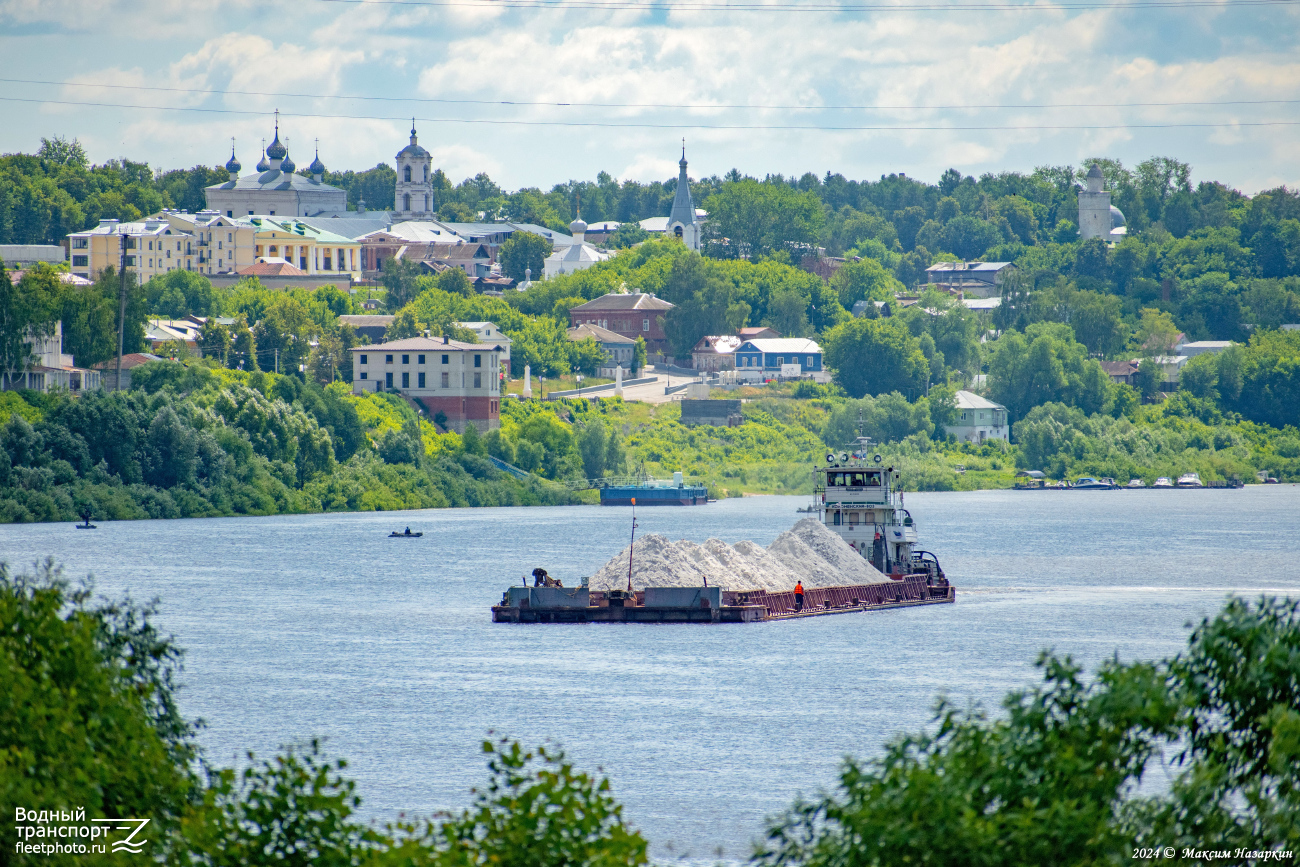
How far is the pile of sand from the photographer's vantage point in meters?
57.2

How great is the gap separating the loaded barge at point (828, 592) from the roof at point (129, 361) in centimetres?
6264

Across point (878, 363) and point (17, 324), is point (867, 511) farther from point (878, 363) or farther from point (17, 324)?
point (878, 363)

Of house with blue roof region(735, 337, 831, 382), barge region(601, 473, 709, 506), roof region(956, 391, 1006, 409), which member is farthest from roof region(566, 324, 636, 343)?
barge region(601, 473, 709, 506)

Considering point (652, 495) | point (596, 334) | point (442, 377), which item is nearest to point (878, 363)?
point (596, 334)

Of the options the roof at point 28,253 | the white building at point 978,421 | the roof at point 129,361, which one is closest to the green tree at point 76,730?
Answer: the roof at point 129,361

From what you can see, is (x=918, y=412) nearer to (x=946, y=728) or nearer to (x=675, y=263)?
(x=675, y=263)

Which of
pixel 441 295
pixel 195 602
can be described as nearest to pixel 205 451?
pixel 195 602

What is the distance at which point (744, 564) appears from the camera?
2318 inches

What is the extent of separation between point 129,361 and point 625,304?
7111 cm

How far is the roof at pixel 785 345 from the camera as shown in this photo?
176000 millimetres

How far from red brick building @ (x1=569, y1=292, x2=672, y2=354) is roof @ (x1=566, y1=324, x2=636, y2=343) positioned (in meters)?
3.68

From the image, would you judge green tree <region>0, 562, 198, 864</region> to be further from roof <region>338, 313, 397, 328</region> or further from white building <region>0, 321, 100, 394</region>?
roof <region>338, 313, 397, 328</region>

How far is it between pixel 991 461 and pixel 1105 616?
3644 inches

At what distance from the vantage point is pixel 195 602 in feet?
201
